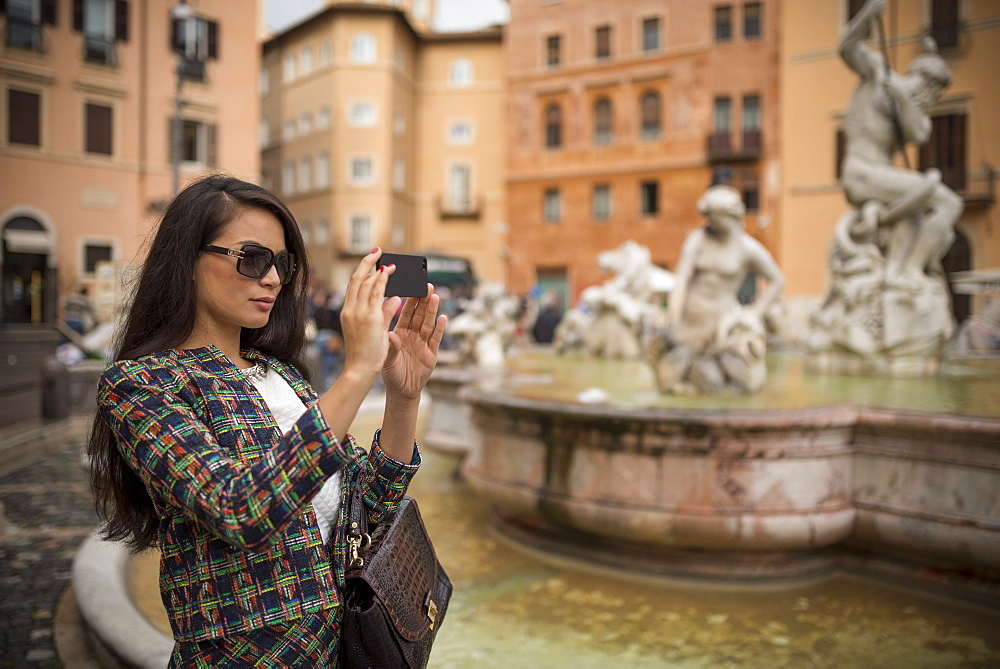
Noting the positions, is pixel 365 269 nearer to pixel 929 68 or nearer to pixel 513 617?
pixel 513 617

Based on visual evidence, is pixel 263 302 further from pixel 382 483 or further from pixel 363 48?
pixel 363 48

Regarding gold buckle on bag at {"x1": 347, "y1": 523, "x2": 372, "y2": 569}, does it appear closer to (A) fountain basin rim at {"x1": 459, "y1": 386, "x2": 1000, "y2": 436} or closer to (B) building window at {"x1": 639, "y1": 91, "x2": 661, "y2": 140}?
(A) fountain basin rim at {"x1": 459, "y1": 386, "x2": 1000, "y2": 436}

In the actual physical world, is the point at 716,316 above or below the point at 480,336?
above

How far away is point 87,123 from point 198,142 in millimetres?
5007

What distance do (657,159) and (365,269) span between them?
92.6 feet

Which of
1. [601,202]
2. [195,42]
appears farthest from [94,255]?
[601,202]

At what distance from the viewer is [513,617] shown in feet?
11.4

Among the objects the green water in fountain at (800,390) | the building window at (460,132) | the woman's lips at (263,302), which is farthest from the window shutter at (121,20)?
the building window at (460,132)

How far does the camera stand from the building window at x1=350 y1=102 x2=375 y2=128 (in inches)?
1393

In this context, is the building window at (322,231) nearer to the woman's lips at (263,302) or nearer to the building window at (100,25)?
the building window at (100,25)

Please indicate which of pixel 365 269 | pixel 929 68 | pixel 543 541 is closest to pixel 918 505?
pixel 543 541

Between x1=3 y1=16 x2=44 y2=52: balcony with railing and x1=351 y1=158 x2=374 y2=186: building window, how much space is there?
29897 mm

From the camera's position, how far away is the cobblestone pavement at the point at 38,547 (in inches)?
121

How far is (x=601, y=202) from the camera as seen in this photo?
2981cm
